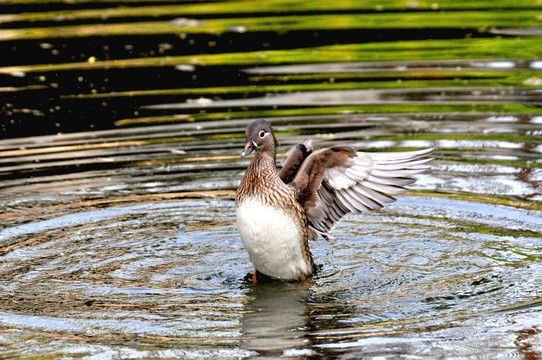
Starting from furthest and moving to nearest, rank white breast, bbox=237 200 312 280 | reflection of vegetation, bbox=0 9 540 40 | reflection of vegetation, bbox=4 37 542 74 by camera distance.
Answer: reflection of vegetation, bbox=0 9 540 40
reflection of vegetation, bbox=4 37 542 74
white breast, bbox=237 200 312 280

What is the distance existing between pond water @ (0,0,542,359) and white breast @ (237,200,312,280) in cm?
19

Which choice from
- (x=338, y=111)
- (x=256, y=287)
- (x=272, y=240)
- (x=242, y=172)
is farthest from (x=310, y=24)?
(x=272, y=240)

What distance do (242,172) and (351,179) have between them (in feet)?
10.7

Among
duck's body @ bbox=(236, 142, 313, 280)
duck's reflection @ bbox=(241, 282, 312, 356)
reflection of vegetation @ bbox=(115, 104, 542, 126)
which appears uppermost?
reflection of vegetation @ bbox=(115, 104, 542, 126)

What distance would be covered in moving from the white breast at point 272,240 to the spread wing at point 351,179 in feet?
1.43

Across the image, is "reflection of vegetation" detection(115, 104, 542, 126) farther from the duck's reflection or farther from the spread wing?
the duck's reflection

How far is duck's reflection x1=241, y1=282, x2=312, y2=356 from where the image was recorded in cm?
700

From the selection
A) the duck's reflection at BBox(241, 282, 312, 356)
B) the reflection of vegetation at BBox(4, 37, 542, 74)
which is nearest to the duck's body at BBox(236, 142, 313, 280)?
the duck's reflection at BBox(241, 282, 312, 356)

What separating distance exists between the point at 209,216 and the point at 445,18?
11043mm

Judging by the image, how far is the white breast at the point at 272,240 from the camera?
8133mm

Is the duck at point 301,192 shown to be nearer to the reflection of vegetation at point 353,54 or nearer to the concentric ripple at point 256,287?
the concentric ripple at point 256,287

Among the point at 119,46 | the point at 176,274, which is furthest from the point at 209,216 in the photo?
the point at 119,46

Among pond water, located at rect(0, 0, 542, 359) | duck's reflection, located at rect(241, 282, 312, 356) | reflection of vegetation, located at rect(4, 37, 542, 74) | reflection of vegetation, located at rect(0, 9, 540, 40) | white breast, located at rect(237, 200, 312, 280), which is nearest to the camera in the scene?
duck's reflection, located at rect(241, 282, 312, 356)

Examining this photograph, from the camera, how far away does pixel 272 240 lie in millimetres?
8219
